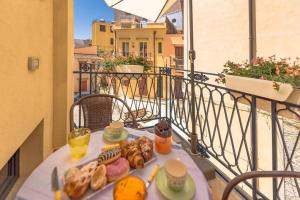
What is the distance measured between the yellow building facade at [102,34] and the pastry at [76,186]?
72.7ft

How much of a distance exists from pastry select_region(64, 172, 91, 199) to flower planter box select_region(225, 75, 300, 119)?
1.29 meters

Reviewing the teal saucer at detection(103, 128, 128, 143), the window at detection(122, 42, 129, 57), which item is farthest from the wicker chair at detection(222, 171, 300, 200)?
the window at detection(122, 42, 129, 57)

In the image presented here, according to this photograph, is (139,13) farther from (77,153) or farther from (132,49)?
(132,49)

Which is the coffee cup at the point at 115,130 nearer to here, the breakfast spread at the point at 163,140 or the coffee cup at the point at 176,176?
the breakfast spread at the point at 163,140

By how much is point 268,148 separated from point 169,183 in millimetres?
3204

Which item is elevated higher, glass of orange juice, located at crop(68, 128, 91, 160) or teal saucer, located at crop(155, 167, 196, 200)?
glass of orange juice, located at crop(68, 128, 91, 160)

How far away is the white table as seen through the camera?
0.68m

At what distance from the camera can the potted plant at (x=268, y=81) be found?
1412mm

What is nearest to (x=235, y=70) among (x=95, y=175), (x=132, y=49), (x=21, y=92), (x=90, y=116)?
(x=90, y=116)

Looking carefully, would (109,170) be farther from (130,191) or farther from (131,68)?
(131,68)

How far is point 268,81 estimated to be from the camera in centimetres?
151

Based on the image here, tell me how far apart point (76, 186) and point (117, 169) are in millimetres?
173

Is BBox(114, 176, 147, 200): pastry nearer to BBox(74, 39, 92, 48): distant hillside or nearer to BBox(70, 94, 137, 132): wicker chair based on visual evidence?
BBox(70, 94, 137, 132): wicker chair

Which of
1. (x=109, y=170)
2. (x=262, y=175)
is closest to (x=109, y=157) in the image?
(x=109, y=170)
